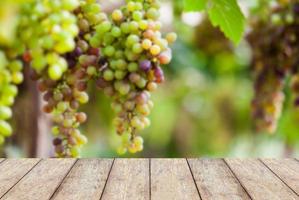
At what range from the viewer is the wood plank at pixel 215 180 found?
1.50 meters

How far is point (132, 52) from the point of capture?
0.82m

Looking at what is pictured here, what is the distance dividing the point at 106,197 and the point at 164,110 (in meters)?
2.06

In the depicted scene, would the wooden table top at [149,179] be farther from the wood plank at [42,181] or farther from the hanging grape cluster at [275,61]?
the hanging grape cluster at [275,61]

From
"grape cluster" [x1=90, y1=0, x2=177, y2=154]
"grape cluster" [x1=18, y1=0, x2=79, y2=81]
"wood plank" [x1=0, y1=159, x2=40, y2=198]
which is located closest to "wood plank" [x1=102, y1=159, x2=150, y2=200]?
"wood plank" [x1=0, y1=159, x2=40, y2=198]

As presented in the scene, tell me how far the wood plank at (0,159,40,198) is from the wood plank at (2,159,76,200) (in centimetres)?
2

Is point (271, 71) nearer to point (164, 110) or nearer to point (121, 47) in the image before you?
point (121, 47)

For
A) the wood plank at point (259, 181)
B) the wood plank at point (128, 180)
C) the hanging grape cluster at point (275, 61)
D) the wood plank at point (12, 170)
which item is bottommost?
the wood plank at point (259, 181)

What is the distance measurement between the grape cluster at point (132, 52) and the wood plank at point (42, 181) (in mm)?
699

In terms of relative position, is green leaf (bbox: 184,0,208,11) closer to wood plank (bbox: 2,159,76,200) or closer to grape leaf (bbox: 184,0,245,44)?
grape leaf (bbox: 184,0,245,44)

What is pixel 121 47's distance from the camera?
0.85 metres

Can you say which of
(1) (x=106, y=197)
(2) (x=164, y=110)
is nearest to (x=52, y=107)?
(1) (x=106, y=197)

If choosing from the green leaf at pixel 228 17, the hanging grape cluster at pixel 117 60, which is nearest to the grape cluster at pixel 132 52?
→ the hanging grape cluster at pixel 117 60

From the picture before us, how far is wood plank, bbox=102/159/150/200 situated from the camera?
149 cm

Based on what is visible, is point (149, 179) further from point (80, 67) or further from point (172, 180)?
point (80, 67)
